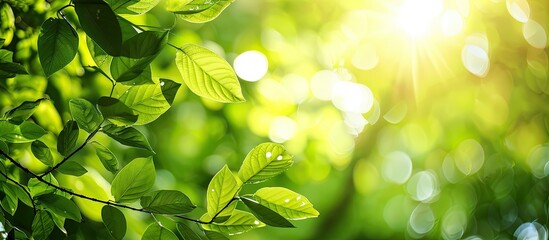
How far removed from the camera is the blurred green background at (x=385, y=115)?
7.93 feet

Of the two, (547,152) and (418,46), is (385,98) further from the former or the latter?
(547,152)

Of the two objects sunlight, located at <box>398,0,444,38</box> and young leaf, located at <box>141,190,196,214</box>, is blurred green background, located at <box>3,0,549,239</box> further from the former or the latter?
young leaf, located at <box>141,190,196,214</box>

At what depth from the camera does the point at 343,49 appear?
2736 millimetres

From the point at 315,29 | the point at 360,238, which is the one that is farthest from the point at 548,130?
the point at 315,29

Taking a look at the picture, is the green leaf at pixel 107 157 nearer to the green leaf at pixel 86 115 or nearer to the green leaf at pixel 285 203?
the green leaf at pixel 86 115

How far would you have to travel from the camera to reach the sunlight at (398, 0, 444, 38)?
264 centimetres

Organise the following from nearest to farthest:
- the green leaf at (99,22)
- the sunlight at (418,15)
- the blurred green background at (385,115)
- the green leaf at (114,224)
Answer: the green leaf at (99,22) → the green leaf at (114,224) → the blurred green background at (385,115) → the sunlight at (418,15)

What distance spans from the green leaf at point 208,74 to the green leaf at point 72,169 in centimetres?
15

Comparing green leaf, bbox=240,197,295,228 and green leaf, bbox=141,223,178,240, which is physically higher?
green leaf, bbox=240,197,295,228

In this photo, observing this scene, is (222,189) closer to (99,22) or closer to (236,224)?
(236,224)

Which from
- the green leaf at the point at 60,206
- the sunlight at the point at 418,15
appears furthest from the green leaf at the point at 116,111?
the sunlight at the point at 418,15

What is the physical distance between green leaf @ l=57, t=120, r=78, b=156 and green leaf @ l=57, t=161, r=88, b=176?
0.02m

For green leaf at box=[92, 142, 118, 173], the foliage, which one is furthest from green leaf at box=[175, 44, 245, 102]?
green leaf at box=[92, 142, 118, 173]

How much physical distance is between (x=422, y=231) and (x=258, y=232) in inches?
41.7
